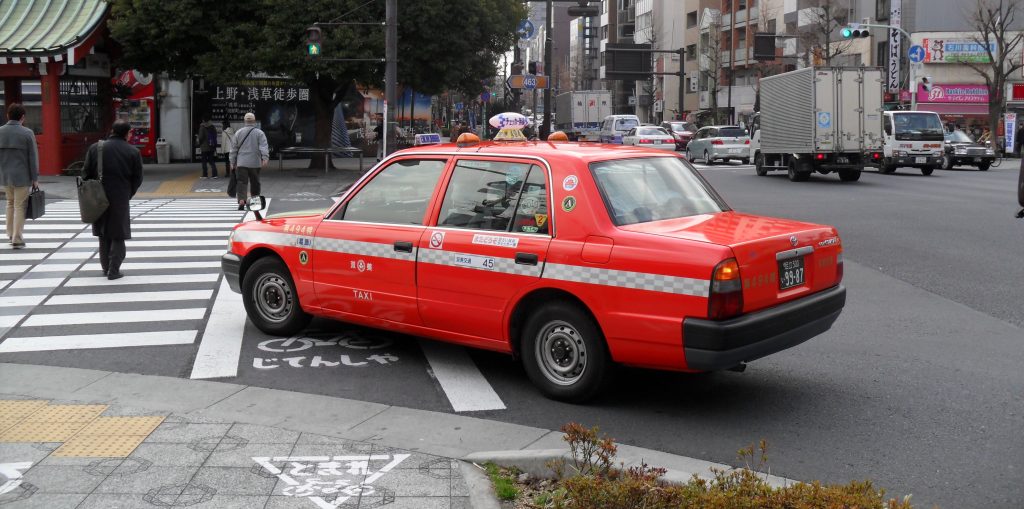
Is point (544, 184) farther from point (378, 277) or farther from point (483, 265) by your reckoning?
point (378, 277)

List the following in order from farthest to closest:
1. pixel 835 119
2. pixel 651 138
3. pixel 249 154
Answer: pixel 651 138
pixel 835 119
pixel 249 154

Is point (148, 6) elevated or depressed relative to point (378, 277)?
elevated

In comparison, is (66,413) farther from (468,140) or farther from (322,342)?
(468,140)

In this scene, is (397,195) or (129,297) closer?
(397,195)

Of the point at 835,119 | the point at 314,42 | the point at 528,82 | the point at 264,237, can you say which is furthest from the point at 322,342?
the point at 528,82

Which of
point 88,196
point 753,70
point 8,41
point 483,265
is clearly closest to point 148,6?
point 8,41

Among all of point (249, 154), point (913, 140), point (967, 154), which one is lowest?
point (249, 154)

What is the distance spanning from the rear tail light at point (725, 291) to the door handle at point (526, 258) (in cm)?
118

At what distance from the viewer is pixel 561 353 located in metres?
6.20

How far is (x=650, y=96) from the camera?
94688 mm

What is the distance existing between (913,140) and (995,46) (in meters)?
27.4

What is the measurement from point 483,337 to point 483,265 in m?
0.48

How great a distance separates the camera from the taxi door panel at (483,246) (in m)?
6.32

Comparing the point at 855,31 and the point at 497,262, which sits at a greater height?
the point at 855,31
